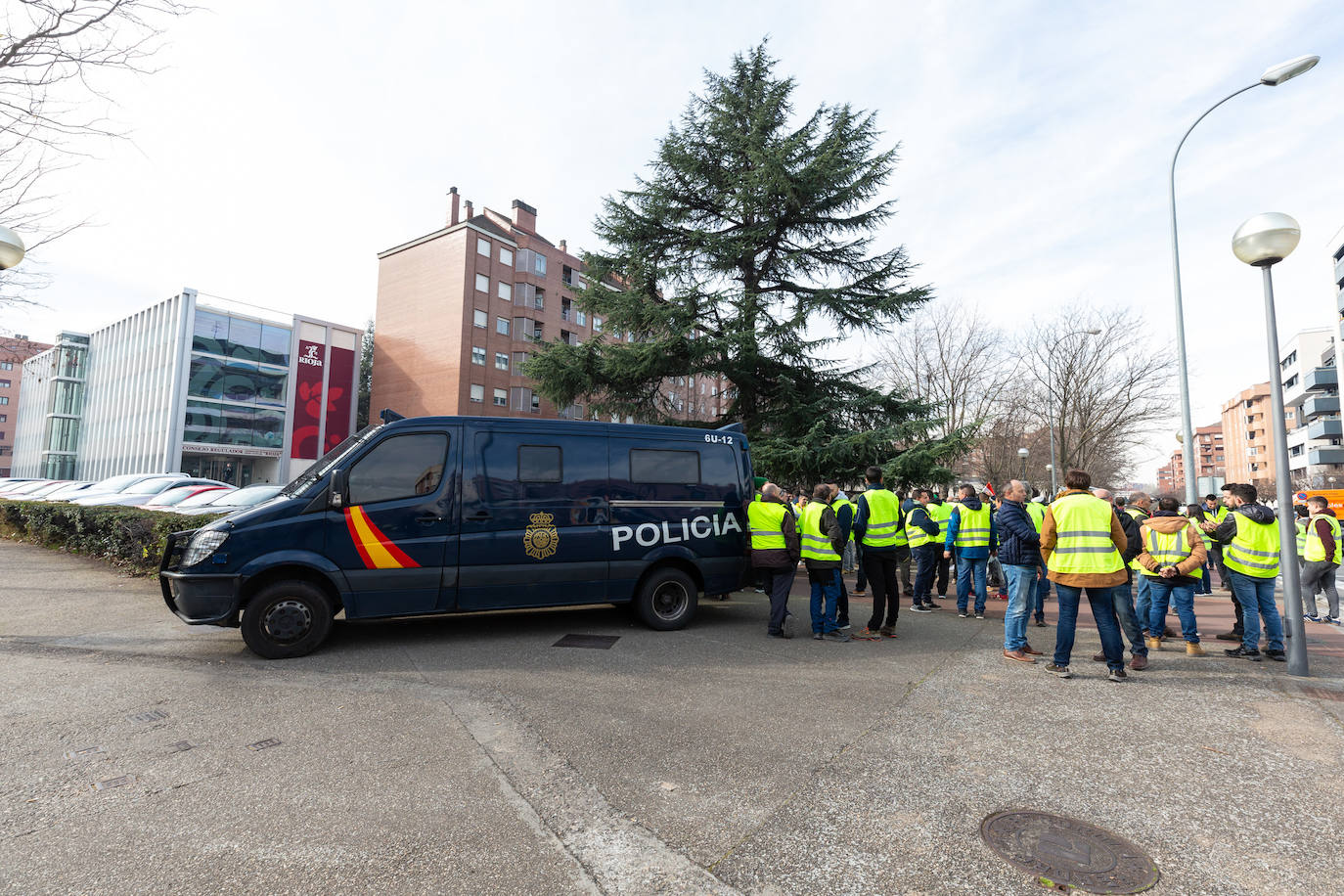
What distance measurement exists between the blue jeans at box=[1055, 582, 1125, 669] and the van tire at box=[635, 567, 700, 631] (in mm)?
3721

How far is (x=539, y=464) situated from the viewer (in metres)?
7.24

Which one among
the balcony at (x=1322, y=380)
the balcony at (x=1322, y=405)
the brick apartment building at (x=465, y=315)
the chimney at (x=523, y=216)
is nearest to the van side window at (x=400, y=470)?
the brick apartment building at (x=465, y=315)

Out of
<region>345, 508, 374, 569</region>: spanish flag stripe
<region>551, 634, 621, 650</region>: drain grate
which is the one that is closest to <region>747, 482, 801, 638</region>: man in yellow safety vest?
<region>551, 634, 621, 650</region>: drain grate

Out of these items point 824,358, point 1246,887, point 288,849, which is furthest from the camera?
point 824,358

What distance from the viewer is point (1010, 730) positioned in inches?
179

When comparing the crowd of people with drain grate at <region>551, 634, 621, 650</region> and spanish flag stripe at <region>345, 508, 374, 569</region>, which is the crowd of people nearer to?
drain grate at <region>551, 634, 621, 650</region>

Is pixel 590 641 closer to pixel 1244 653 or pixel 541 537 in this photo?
pixel 541 537

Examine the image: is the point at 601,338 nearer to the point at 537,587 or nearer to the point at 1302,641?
the point at 537,587

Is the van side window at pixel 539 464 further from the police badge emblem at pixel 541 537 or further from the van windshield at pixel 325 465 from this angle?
the van windshield at pixel 325 465

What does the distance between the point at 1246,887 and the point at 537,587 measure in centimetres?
572

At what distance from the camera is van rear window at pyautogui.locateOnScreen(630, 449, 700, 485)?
7.80 metres

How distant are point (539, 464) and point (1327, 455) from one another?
84.8m

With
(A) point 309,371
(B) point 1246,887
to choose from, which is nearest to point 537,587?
(B) point 1246,887

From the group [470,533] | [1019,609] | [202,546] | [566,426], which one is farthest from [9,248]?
[1019,609]
